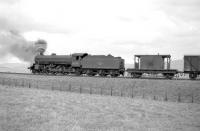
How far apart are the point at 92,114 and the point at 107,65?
19.3m

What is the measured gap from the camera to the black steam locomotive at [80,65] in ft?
123

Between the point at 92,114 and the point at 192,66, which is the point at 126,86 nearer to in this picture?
the point at 192,66

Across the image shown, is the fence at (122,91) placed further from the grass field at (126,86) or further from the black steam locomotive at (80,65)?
the black steam locomotive at (80,65)

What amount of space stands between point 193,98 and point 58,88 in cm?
1418

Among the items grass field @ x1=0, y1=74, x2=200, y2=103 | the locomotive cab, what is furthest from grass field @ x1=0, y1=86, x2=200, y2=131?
the locomotive cab

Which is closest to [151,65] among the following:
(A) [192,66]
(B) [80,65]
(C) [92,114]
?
(A) [192,66]

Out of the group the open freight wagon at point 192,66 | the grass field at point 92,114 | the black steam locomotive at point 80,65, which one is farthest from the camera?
the black steam locomotive at point 80,65

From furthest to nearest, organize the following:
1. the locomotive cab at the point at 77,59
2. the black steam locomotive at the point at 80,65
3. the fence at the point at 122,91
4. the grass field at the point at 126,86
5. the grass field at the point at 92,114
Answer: the locomotive cab at the point at 77,59, the black steam locomotive at the point at 80,65, the grass field at the point at 126,86, the fence at the point at 122,91, the grass field at the point at 92,114

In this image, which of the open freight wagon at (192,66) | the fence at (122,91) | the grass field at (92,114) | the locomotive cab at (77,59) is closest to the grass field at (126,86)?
the fence at (122,91)

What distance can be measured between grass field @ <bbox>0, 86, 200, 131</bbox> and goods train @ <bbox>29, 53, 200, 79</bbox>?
33.9 ft

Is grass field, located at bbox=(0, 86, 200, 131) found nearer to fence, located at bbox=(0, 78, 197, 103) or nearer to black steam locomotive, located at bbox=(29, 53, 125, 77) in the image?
fence, located at bbox=(0, 78, 197, 103)

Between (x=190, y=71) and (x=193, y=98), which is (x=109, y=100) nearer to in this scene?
(x=193, y=98)

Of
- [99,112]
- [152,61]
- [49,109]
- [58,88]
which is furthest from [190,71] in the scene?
[49,109]

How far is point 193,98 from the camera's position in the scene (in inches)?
1000
